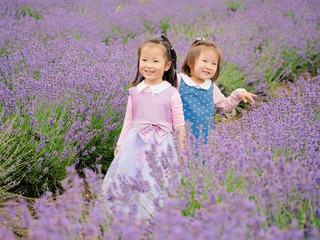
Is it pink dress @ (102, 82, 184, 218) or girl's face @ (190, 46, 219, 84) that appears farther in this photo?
girl's face @ (190, 46, 219, 84)

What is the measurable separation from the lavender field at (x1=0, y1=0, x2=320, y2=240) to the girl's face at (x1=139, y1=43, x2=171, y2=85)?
0.55m

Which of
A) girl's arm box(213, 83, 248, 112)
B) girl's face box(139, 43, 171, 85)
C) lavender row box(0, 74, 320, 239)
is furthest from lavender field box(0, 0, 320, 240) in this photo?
girl's face box(139, 43, 171, 85)

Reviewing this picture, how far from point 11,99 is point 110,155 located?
36.2 inches

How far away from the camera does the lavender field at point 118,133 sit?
118 cm

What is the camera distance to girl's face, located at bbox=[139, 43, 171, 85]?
214 centimetres

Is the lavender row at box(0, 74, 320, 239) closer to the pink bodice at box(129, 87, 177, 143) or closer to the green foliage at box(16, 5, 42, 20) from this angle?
the pink bodice at box(129, 87, 177, 143)

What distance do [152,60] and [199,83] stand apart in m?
0.52

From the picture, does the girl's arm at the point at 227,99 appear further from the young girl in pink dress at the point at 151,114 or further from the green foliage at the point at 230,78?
the green foliage at the point at 230,78

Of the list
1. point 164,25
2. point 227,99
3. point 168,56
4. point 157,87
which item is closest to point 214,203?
point 157,87

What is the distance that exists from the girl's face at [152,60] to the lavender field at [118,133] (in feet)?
1.81

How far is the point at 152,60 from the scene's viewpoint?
215cm

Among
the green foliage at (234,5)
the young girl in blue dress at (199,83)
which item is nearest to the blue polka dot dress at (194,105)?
the young girl in blue dress at (199,83)

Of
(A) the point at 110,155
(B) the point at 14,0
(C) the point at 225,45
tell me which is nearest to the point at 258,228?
(A) the point at 110,155

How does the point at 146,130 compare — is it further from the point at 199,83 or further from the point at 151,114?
the point at 199,83
